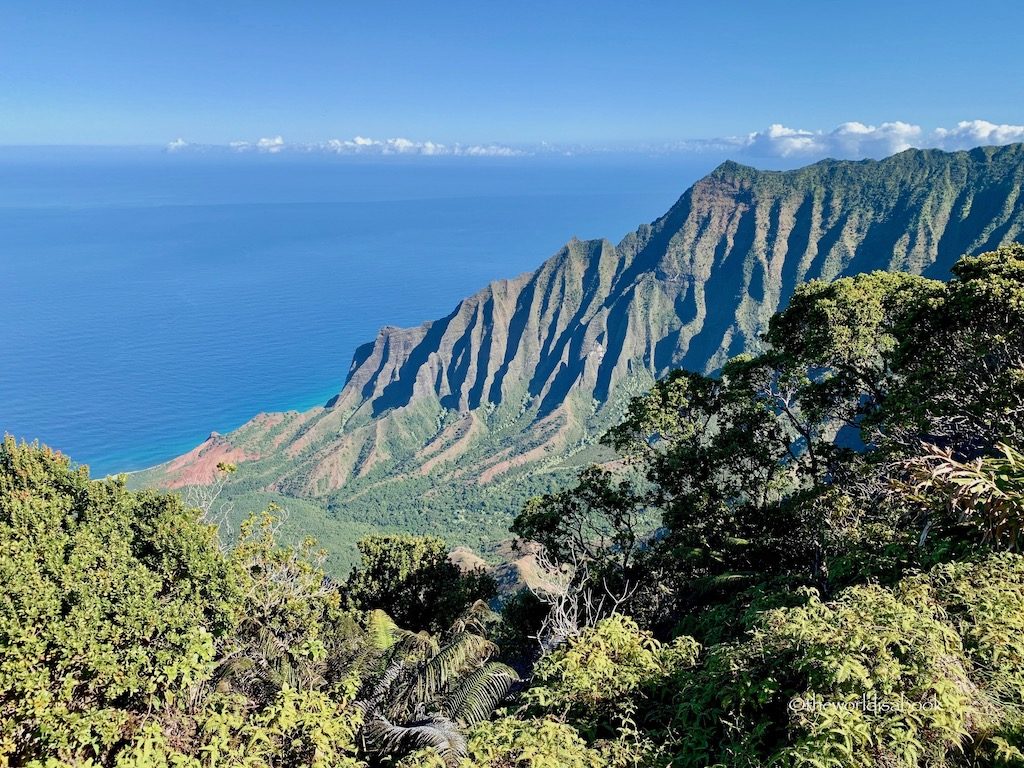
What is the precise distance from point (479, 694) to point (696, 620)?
24.8 ft

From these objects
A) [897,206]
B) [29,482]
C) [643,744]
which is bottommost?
[643,744]

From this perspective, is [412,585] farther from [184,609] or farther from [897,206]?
[897,206]

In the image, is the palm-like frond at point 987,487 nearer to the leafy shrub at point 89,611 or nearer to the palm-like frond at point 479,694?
the palm-like frond at point 479,694

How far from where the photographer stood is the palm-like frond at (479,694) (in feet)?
31.1

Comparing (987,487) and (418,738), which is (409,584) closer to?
(418,738)

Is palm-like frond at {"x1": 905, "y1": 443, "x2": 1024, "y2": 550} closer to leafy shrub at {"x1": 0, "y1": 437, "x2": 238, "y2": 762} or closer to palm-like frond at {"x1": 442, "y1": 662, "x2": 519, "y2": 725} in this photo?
palm-like frond at {"x1": 442, "y1": 662, "x2": 519, "y2": 725}

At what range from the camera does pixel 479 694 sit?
9.81 m

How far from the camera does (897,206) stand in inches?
7554

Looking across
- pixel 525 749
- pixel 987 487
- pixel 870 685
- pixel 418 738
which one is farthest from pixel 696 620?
pixel 987 487

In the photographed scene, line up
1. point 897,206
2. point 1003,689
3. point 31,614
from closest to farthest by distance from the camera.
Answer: point 1003,689 < point 31,614 < point 897,206

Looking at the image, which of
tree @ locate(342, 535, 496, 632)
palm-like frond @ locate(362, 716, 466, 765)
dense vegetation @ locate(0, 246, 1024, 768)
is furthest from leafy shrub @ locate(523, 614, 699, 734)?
tree @ locate(342, 535, 496, 632)

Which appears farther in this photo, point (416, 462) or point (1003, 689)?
point (416, 462)

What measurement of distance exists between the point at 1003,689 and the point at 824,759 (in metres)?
2.30

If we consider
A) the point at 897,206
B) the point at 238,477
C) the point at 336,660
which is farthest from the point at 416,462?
the point at 897,206
